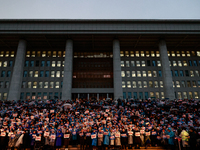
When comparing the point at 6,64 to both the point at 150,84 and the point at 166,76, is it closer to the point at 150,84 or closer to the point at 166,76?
the point at 150,84

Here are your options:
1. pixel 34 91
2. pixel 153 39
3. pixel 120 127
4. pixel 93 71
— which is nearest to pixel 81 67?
pixel 93 71

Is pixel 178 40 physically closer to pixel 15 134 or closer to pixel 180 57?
pixel 180 57

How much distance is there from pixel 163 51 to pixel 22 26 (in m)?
39.6

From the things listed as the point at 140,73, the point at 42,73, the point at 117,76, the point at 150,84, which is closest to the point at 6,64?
the point at 42,73

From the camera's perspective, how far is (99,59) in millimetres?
49719

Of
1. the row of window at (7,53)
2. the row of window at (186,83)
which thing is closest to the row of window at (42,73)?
the row of window at (7,53)

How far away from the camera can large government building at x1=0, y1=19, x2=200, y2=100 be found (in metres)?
40.5

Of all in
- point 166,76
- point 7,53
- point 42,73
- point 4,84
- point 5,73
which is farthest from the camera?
point 7,53

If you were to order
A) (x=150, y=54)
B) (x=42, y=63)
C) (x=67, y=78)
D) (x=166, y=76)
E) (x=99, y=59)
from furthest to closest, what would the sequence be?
(x=99, y=59)
(x=150, y=54)
(x=42, y=63)
(x=166, y=76)
(x=67, y=78)

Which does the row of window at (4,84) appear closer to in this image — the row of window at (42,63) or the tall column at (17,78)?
the row of window at (42,63)

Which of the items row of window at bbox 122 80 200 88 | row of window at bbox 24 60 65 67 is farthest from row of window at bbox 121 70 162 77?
row of window at bbox 24 60 65 67

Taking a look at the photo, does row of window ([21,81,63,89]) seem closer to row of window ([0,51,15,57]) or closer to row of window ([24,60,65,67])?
row of window ([24,60,65,67])

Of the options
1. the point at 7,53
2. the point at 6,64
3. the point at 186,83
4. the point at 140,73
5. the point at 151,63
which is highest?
the point at 7,53

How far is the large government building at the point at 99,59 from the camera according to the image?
4050 centimetres
